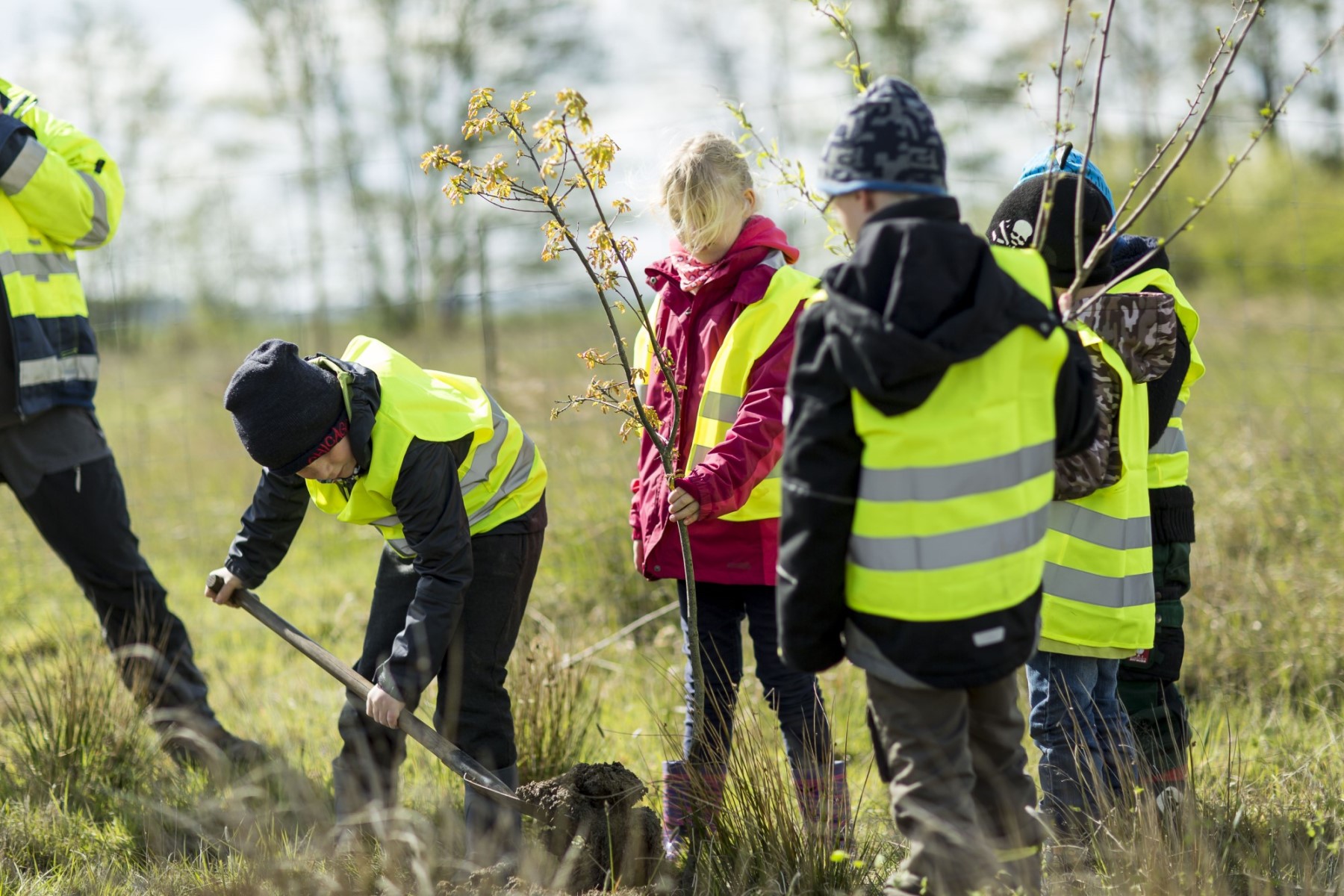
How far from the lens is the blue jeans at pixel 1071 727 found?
8.62 feet

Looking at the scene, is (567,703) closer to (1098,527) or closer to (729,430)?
(729,430)

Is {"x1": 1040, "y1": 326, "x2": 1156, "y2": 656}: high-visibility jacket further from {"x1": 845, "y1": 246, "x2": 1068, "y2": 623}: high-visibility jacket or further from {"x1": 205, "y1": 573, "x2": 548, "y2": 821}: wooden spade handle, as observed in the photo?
{"x1": 205, "y1": 573, "x2": 548, "y2": 821}: wooden spade handle

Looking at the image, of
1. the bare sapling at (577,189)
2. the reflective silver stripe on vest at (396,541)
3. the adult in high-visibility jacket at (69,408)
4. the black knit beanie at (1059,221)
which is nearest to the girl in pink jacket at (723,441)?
the bare sapling at (577,189)

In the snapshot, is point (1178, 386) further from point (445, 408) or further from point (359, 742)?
point (359, 742)

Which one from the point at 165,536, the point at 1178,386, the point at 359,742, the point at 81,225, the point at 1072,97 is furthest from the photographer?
the point at 165,536

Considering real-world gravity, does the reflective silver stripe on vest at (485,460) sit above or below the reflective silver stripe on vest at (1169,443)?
above

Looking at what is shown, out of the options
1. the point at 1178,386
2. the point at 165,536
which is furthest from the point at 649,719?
the point at 165,536

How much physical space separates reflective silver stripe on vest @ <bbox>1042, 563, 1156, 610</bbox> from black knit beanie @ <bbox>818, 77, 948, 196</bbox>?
111 centimetres

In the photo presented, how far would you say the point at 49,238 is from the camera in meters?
3.62

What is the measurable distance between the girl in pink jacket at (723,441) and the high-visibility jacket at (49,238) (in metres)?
1.98

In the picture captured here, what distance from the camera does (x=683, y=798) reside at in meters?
2.75

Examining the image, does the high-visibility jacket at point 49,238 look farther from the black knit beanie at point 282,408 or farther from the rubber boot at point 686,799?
the rubber boot at point 686,799

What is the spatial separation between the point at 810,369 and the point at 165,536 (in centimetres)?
648

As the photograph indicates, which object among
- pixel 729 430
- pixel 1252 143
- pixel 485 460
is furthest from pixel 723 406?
pixel 1252 143
